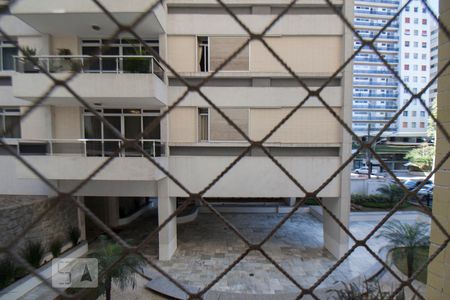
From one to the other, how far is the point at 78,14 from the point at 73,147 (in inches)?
105

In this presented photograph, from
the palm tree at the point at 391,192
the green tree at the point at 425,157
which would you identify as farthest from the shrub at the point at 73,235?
the green tree at the point at 425,157

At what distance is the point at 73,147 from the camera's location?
5.35 meters

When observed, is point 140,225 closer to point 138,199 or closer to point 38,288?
point 138,199

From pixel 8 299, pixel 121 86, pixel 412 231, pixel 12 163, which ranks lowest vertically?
pixel 8 299

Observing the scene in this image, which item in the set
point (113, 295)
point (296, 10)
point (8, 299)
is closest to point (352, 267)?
point (113, 295)

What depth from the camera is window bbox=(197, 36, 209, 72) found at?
222 inches

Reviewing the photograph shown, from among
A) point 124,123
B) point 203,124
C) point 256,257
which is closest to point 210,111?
point 203,124

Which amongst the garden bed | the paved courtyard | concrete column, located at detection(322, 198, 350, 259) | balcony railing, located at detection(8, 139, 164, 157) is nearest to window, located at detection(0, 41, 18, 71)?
balcony railing, located at detection(8, 139, 164, 157)

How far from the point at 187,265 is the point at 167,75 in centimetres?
429

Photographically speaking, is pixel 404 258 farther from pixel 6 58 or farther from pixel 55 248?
pixel 6 58

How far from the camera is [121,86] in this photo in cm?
474

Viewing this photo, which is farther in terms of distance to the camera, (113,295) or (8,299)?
(113,295)

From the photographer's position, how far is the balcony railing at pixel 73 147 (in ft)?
17.0

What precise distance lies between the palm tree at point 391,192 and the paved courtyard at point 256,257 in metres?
2.47
